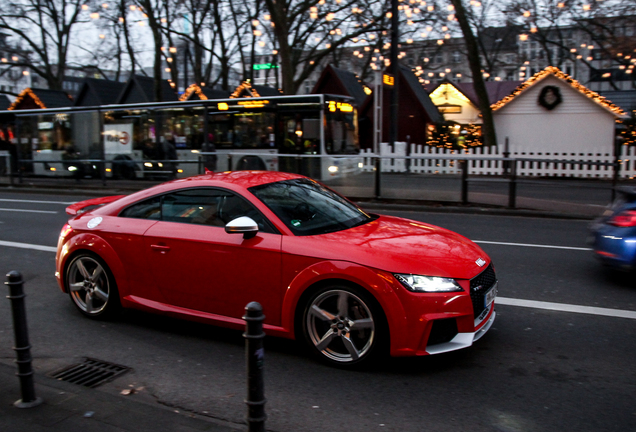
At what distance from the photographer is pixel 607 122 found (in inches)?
1029

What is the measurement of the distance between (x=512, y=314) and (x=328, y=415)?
8.79 ft

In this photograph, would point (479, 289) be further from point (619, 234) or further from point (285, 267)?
point (619, 234)

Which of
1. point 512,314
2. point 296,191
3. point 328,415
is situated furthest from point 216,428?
point 512,314

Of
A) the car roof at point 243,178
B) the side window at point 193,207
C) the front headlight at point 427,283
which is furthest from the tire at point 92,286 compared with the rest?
the front headlight at point 427,283

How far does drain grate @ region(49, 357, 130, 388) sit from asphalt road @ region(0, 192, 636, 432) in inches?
3.8

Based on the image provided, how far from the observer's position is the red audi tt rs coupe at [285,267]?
4.20 m

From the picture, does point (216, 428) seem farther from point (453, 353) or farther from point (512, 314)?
point (512, 314)

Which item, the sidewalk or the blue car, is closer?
the sidewalk

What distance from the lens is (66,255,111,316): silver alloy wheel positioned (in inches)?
220

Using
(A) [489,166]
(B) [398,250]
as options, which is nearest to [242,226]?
(B) [398,250]

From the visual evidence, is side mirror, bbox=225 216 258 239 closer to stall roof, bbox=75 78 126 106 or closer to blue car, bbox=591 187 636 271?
blue car, bbox=591 187 636 271

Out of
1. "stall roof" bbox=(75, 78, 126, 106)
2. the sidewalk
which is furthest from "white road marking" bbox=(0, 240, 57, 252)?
"stall roof" bbox=(75, 78, 126, 106)

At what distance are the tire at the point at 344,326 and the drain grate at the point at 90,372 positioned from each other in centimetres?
149

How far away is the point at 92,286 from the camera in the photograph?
18.5ft
